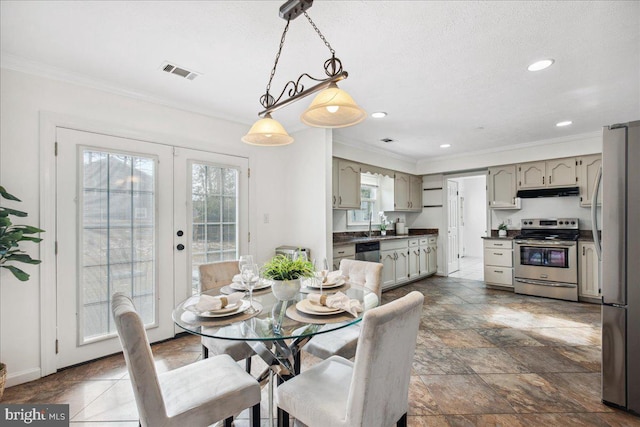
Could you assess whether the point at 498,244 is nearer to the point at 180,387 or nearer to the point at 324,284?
the point at 324,284

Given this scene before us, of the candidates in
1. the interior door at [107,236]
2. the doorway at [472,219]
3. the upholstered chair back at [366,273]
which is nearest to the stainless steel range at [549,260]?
the doorway at [472,219]

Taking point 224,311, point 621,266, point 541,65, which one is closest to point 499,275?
point 621,266

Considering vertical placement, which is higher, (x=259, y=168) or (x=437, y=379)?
(x=259, y=168)

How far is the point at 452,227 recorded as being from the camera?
263 inches

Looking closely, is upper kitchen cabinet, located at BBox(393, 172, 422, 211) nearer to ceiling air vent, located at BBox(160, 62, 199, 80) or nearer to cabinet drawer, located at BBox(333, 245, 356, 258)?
cabinet drawer, located at BBox(333, 245, 356, 258)

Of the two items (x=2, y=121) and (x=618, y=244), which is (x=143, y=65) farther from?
(x=618, y=244)

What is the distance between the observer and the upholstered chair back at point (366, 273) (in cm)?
233

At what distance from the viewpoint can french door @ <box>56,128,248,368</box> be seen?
252 centimetres

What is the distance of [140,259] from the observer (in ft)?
9.57

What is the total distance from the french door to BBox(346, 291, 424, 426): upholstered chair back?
256 centimetres

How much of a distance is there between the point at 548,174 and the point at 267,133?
16.5 ft

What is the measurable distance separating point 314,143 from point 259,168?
783 mm

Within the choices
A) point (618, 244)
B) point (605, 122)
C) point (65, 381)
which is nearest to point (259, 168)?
point (65, 381)

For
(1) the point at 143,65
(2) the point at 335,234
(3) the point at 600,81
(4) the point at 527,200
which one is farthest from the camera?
(4) the point at 527,200
